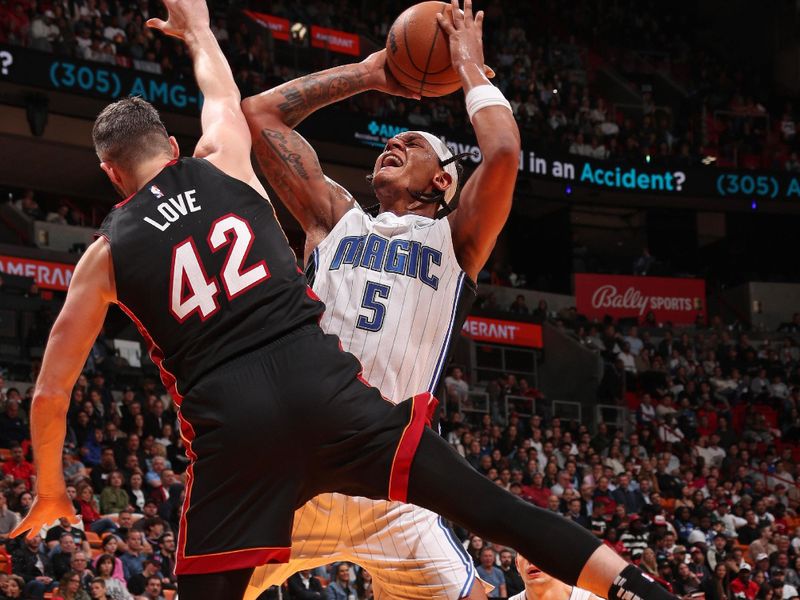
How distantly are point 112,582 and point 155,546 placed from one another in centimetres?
116

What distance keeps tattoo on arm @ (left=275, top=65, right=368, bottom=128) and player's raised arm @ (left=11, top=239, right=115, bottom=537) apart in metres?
1.39

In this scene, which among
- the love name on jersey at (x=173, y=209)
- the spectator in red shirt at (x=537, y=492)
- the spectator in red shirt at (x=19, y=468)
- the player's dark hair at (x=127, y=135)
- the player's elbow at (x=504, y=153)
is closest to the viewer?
the love name on jersey at (x=173, y=209)

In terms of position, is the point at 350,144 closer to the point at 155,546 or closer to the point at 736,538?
the point at 736,538

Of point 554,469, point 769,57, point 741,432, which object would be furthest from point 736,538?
point 769,57

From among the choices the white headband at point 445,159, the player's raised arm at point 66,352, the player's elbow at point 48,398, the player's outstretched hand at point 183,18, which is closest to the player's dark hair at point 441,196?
the white headband at point 445,159

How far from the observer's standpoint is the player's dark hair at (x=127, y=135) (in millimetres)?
3615

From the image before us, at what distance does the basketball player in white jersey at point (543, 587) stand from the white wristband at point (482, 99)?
2.53m

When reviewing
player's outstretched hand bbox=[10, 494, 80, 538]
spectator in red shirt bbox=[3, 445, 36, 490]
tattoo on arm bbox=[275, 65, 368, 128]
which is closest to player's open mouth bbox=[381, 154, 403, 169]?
tattoo on arm bbox=[275, 65, 368, 128]

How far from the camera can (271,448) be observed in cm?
334

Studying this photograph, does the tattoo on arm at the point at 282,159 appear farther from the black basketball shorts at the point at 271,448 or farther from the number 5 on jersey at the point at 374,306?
the black basketball shorts at the point at 271,448

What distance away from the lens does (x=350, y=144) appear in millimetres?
23281

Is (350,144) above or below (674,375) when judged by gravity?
above

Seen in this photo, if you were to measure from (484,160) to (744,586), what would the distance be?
40.1 feet

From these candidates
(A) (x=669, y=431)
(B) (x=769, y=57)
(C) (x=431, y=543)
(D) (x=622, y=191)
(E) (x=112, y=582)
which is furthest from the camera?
(B) (x=769, y=57)
